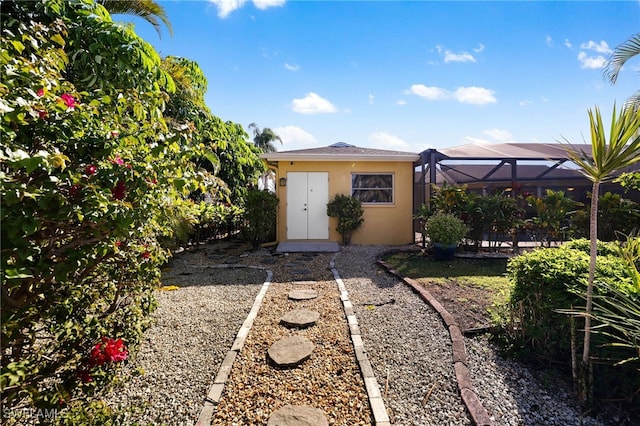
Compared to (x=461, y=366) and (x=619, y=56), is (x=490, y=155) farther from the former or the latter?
(x=461, y=366)

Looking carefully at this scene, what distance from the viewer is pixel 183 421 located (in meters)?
2.33

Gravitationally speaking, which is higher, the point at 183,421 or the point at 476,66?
the point at 476,66

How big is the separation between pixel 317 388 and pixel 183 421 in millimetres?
1115

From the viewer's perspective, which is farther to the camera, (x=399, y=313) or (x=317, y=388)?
(x=399, y=313)

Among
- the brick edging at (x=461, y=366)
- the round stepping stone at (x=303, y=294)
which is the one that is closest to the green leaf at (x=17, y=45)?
the brick edging at (x=461, y=366)

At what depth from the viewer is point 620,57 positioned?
7562mm

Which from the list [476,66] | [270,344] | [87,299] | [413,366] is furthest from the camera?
[476,66]

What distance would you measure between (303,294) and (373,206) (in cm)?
557

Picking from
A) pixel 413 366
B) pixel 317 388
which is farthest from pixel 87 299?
pixel 413 366

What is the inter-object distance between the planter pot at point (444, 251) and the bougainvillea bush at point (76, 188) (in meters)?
6.50

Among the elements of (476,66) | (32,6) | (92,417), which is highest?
(476,66)

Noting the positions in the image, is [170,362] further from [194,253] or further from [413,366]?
[194,253]

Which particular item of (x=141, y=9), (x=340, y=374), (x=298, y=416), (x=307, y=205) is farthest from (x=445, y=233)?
(x=141, y=9)

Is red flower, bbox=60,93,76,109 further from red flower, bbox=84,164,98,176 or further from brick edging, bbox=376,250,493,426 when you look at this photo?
brick edging, bbox=376,250,493,426
